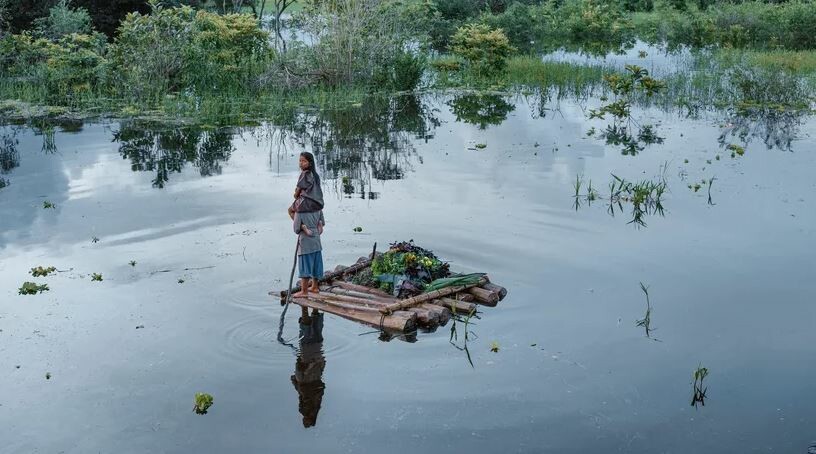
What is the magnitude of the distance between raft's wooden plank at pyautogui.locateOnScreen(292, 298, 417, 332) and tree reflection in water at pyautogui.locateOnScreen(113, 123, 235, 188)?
7.05 meters

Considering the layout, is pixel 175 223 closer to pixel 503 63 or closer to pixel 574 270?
pixel 574 270

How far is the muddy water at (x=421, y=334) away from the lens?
26.0 ft

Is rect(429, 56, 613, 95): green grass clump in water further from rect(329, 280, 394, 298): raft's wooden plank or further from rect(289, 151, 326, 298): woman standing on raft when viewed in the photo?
rect(289, 151, 326, 298): woman standing on raft

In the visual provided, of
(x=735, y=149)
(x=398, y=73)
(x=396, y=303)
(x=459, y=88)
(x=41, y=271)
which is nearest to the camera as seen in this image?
(x=396, y=303)

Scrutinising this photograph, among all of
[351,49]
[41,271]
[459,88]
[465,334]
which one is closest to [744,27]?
[459,88]

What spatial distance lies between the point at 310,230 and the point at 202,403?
A: 9.82ft

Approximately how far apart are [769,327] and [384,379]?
4.50m

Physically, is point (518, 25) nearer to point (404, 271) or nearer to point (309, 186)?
point (404, 271)

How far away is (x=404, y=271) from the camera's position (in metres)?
10.8

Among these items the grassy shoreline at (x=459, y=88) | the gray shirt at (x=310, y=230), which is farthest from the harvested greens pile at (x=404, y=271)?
the grassy shoreline at (x=459, y=88)

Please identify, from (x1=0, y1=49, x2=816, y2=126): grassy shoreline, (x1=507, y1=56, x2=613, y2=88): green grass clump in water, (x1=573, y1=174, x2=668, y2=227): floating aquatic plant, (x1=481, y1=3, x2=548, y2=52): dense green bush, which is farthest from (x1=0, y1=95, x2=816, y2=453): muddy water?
(x1=481, y1=3, x2=548, y2=52): dense green bush

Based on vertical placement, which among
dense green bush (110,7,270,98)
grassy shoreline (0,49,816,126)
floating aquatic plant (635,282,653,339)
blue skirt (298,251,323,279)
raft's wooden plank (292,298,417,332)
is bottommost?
floating aquatic plant (635,282,653,339)

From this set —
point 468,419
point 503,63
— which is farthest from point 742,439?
point 503,63

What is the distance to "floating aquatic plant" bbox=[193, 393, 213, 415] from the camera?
8.06 metres
